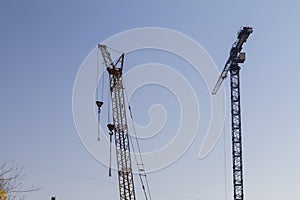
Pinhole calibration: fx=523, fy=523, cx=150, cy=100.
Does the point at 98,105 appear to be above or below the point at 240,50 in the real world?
below

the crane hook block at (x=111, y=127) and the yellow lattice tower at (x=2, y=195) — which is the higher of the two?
the crane hook block at (x=111, y=127)

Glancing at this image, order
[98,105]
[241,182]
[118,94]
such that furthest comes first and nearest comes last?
[241,182] → [118,94] → [98,105]

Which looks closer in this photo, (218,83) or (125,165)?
(125,165)

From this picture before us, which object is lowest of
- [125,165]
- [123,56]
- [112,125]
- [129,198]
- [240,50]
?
[129,198]

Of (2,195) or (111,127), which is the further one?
(111,127)

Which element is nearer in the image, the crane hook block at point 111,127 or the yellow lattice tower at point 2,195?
the yellow lattice tower at point 2,195

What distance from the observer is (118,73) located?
3607 inches

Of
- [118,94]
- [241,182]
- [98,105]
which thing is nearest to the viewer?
[98,105]

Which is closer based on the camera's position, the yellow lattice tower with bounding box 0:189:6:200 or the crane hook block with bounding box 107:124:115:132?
the yellow lattice tower with bounding box 0:189:6:200

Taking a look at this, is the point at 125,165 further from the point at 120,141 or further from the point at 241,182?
the point at 241,182

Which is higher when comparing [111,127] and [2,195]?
[111,127]

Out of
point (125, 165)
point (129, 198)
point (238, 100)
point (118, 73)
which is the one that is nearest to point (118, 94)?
point (118, 73)

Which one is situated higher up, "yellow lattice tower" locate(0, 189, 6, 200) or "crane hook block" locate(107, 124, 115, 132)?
"crane hook block" locate(107, 124, 115, 132)

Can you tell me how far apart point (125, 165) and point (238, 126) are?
25.0 m
